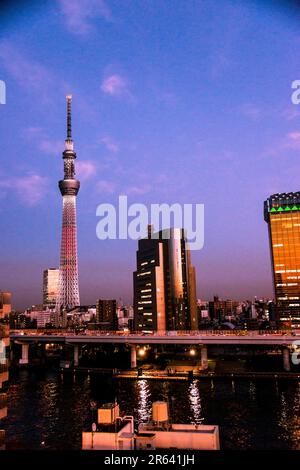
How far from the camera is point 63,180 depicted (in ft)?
430

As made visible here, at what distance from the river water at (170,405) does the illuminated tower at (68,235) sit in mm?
75741

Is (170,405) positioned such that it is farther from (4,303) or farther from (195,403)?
A: (4,303)

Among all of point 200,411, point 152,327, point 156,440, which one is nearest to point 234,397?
point 200,411

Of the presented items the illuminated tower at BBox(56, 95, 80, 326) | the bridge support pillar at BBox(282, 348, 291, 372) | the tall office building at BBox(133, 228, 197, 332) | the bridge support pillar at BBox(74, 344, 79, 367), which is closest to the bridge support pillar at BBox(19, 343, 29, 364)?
the bridge support pillar at BBox(74, 344, 79, 367)

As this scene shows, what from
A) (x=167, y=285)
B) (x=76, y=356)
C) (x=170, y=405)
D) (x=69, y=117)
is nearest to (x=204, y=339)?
(x=76, y=356)

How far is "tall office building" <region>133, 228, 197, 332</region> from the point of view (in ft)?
336

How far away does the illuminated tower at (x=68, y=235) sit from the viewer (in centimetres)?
12456

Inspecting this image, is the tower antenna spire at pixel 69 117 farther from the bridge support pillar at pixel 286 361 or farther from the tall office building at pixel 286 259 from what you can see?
the bridge support pillar at pixel 286 361

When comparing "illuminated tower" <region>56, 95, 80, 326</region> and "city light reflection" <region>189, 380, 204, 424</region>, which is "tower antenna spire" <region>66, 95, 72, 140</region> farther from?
"city light reflection" <region>189, 380, 204, 424</region>

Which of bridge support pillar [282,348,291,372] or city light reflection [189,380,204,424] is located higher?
bridge support pillar [282,348,291,372]

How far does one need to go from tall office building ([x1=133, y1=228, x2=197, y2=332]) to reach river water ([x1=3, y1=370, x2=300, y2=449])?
53.1 m

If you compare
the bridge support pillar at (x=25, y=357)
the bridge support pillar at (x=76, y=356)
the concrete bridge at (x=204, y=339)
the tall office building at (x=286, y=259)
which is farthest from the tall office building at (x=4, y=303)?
the tall office building at (x=286, y=259)

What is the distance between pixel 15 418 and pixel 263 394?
788 inches

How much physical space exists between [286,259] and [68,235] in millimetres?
60108
